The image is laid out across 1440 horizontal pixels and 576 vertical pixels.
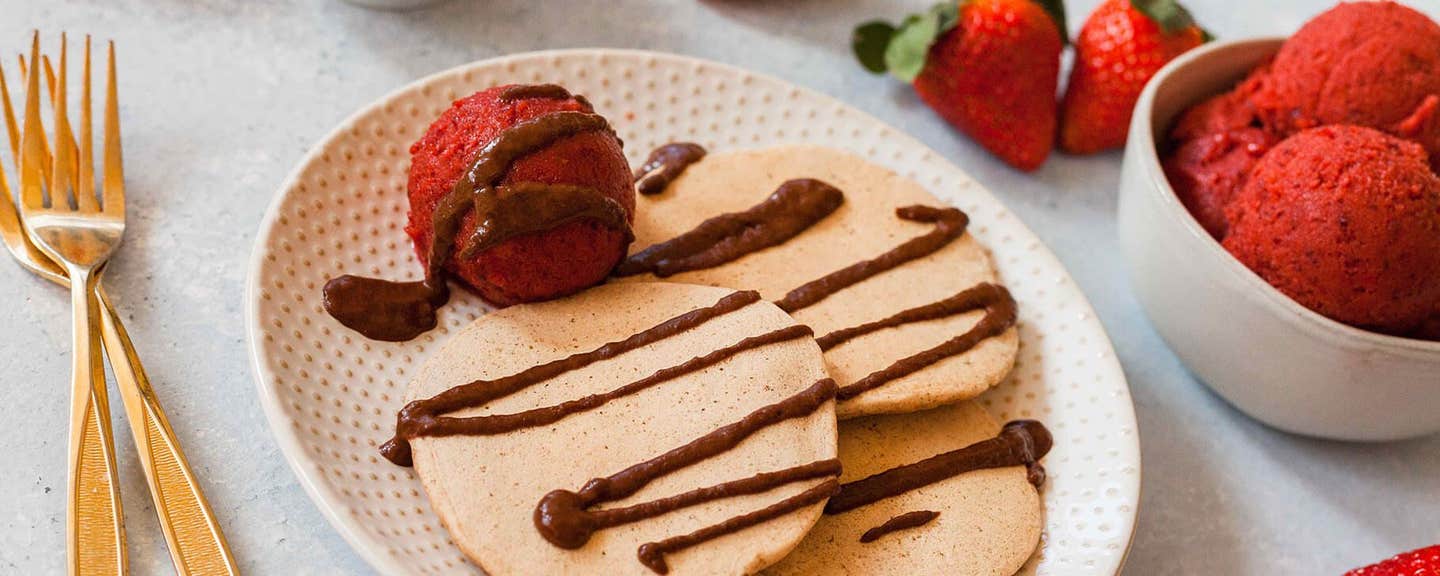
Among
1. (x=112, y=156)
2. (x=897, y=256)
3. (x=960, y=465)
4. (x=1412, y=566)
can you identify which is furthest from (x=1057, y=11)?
(x=112, y=156)

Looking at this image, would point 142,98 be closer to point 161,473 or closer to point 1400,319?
point 161,473

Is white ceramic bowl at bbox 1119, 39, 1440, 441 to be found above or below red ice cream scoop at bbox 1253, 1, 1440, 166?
below

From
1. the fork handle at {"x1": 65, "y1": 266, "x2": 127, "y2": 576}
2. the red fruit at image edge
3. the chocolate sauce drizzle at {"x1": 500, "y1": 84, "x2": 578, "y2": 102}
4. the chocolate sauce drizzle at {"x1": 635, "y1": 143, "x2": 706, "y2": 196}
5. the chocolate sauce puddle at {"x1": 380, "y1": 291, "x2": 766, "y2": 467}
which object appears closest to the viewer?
the fork handle at {"x1": 65, "y1": 266, "x2": 127, "y2": 576}

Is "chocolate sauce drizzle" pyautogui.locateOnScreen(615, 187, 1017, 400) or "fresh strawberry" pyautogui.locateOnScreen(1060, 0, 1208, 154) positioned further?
"fresh strawberry" pyautogui.locateOnScreen(1060, 0, 1208, 154)

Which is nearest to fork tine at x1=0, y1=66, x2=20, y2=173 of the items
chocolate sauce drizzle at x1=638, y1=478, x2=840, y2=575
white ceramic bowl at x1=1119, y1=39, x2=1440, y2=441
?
chocolate sauce drizzle at x1=638, y1=478, x2=840, y2=575

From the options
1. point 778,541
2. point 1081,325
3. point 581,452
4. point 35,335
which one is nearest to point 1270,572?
point 1081,325

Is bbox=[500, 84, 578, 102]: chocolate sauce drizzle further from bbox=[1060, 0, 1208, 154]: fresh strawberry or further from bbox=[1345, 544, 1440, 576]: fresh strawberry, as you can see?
bbox=[1345, 544, 1440, 576]: fresh strawberry
